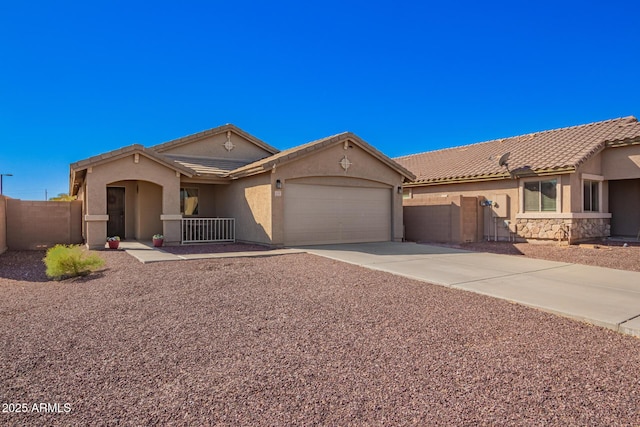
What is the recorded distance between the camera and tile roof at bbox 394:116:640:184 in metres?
16.1

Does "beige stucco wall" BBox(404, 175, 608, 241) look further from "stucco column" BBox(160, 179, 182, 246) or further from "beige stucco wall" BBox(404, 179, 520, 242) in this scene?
"stucco column" BBox(160, 179, 182, 246)

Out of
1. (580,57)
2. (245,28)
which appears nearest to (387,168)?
(245,28)

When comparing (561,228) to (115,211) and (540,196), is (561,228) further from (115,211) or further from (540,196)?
(115,211)

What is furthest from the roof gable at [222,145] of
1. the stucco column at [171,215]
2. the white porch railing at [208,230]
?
the white porch railing at [208,230]

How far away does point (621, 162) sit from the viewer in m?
16.7

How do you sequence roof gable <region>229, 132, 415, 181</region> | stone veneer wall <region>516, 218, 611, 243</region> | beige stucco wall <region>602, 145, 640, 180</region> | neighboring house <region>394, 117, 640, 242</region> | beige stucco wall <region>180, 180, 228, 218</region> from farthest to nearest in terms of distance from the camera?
beige stucco wall <region>180, 180, 228, 218</region>
beige stucco wall <region>602, 145, 640, 180</region>
neighboring house <region>394, 117, 640, 242</region>
stone veneer wall <region>516, 218, 611, 243</region>
roof gable <region>229, 132, 415, 181</region>

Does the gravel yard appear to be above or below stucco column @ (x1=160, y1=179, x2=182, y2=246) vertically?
below

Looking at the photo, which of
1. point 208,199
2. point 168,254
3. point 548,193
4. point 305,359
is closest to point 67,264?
point 168,254

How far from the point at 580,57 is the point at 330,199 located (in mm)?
13427

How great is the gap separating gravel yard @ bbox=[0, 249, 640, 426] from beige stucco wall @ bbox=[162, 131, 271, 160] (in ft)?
38.9

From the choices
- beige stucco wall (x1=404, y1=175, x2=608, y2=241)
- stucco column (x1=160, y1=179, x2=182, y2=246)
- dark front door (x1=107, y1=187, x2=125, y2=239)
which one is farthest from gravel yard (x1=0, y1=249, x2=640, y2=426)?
beige stucco wall (x1=404, y1=175, x2=608, y2=241)

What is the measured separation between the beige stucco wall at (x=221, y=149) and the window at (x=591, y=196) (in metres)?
13.9

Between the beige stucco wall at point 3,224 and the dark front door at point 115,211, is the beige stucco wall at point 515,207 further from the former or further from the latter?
the beige stucco wall at point 3,224

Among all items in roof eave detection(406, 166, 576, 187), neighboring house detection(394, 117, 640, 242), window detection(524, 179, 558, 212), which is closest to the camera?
roof eave detection(406, 166, 576, 187)
